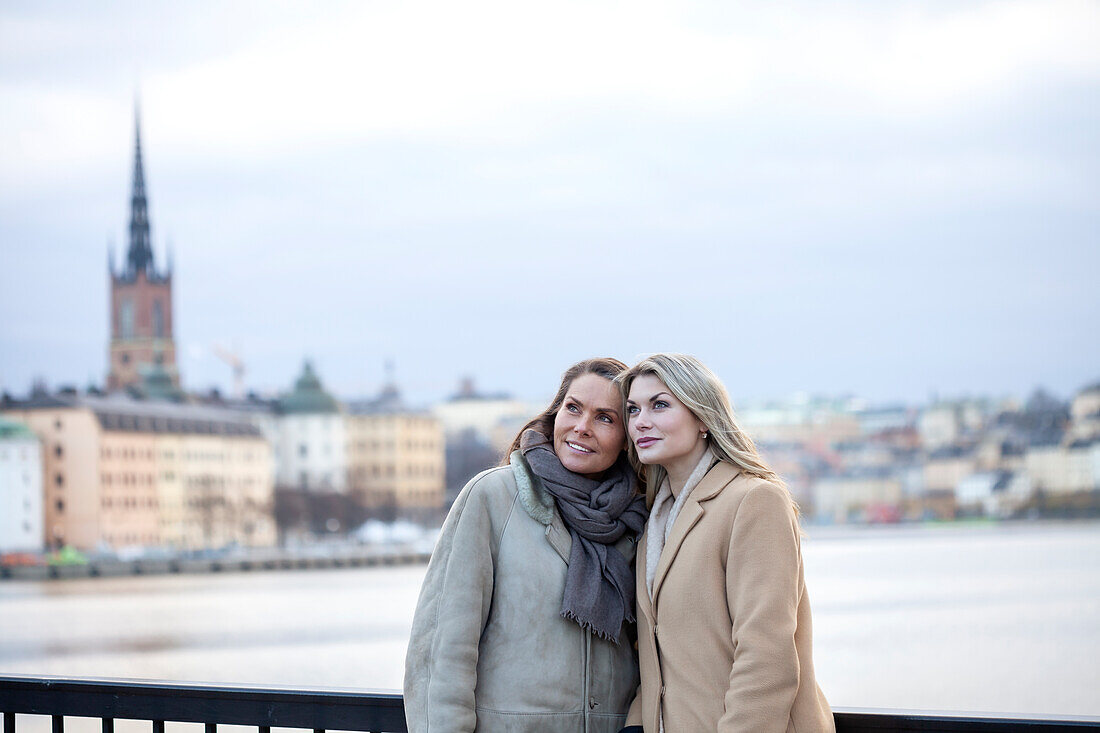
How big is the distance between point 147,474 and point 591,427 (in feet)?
184

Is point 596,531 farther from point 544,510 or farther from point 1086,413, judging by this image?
point 1086,413

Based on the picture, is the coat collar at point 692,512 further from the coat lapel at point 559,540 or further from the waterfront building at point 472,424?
the waterfront building at point 472,424

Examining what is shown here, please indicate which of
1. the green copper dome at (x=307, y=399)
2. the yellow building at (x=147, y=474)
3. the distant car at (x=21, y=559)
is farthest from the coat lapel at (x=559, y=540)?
the green copper dome at (x=307, y=399)

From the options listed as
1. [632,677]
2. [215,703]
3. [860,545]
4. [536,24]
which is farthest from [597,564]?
[536,24]

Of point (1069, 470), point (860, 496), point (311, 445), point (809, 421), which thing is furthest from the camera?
point (809, 421)

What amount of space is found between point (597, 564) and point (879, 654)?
23.3 meters

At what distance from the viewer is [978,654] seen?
24.2m

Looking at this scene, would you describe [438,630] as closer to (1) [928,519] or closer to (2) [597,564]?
(2) [597,564]

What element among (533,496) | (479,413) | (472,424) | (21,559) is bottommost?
(21,559)

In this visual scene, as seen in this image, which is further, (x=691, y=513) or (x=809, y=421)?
(x=809, y=421)

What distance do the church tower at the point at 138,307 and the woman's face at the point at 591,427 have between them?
73107 mm

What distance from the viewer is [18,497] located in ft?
174

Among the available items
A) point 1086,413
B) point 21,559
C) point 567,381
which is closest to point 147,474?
point 21,559

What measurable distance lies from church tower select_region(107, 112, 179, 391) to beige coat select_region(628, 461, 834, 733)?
2887 inches
